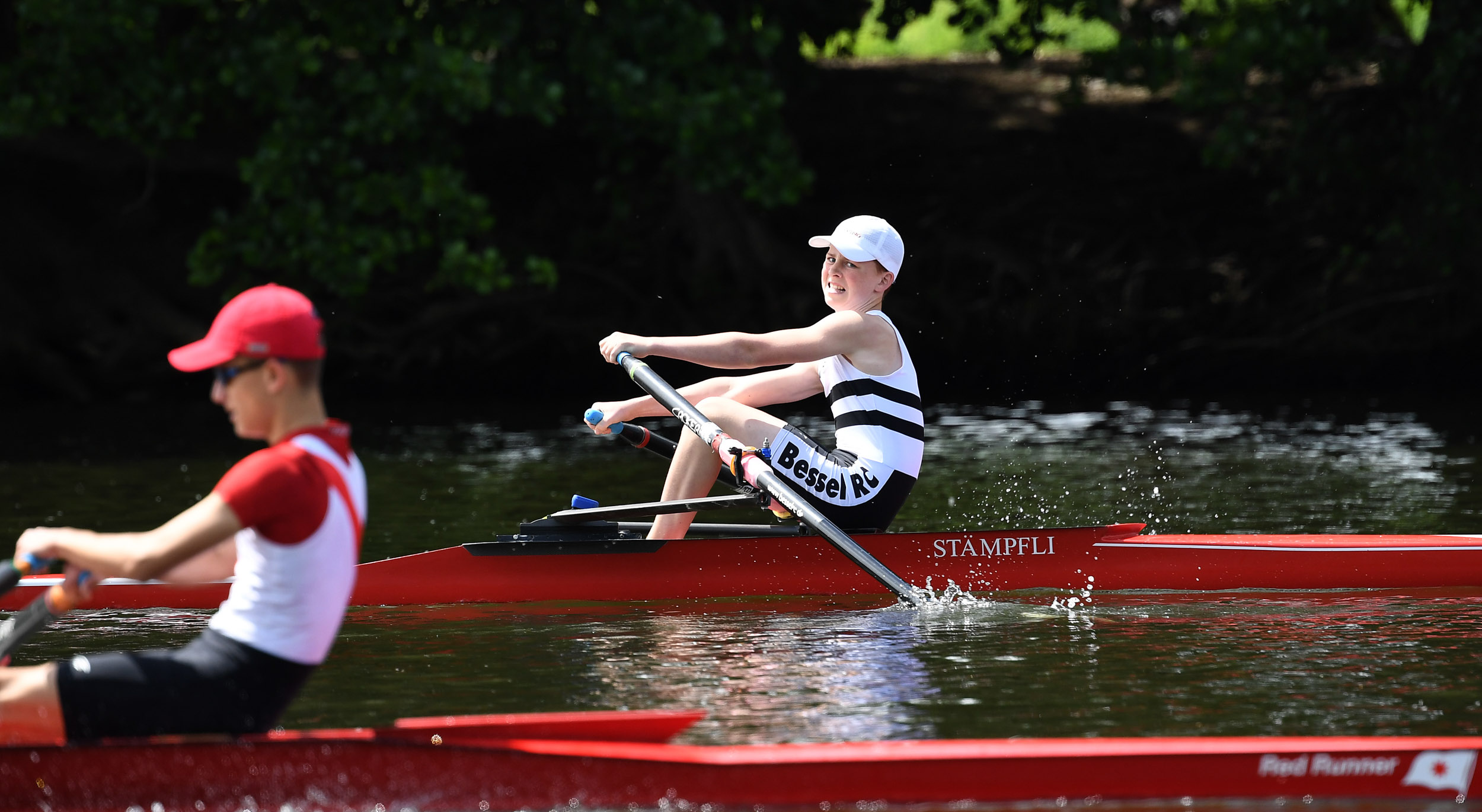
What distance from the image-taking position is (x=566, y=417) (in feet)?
54.5

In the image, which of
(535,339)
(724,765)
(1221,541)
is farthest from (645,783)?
(535,339)

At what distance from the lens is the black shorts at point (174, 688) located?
152 inches

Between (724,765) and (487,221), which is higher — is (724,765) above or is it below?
below

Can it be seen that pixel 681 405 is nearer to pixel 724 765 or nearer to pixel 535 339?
pixel 724 765

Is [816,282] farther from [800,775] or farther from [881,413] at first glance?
[800,775]

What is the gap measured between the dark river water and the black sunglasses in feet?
5.72

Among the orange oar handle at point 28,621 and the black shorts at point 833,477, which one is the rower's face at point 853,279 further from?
the orange oar handle at point 28,621

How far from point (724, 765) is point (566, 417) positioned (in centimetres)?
1270

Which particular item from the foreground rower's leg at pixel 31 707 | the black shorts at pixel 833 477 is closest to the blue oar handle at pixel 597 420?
the black shorts at pixel 833 477

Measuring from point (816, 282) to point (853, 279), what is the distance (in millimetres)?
10807

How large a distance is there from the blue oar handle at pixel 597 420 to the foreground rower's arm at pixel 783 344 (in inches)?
19.1

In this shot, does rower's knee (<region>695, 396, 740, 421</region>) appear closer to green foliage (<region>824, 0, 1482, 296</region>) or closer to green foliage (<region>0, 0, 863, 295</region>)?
green foliage (<region>0, 0, 863, 295</region>)

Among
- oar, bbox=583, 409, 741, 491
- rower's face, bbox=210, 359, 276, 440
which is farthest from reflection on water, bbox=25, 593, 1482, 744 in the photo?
rower's face, bbox=210, 359, 276, 440

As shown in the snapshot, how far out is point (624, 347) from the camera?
7.02m
